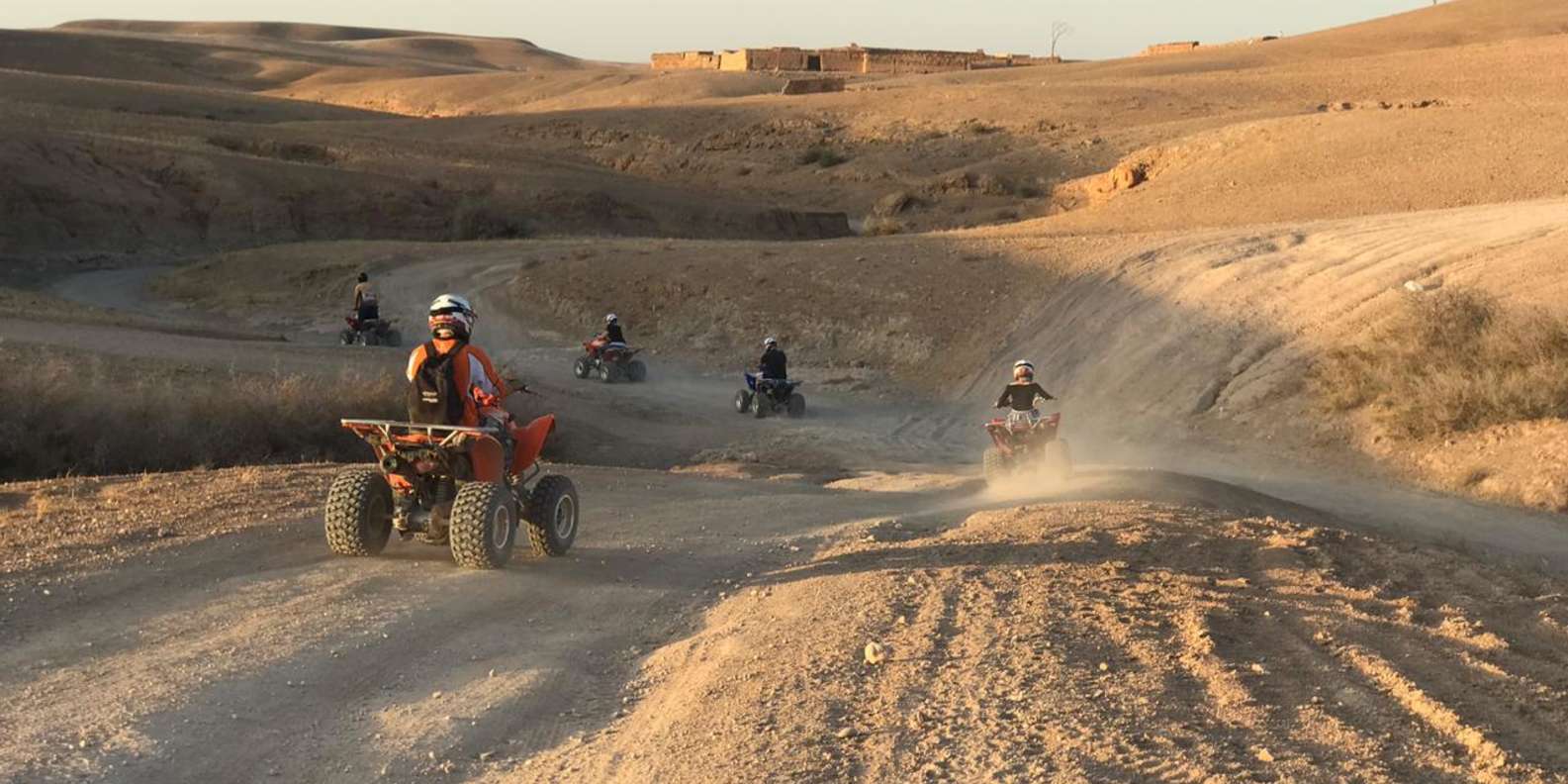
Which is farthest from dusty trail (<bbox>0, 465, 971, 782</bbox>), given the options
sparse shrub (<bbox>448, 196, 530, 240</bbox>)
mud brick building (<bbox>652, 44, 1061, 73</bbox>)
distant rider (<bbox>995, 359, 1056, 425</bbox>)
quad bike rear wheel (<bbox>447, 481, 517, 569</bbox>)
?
mud brick building (<bbox>652, 44, 1061, 73</bbox>)

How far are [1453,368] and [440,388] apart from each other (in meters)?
16.6

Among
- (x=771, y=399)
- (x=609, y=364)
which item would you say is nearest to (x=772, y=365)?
(x=771, y=399)

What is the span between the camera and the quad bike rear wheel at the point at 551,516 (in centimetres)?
1155

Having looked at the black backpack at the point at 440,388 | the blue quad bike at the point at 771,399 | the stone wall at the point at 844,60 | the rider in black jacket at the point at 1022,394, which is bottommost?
the blue quad bike at the point at 771,399

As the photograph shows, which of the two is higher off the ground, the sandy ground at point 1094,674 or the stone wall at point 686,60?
the stone wall at point 686,60

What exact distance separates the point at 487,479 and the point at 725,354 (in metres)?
23.6

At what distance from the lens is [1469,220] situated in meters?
31.0

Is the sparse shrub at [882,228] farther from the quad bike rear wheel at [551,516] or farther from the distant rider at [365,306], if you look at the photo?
the quad bike rear wheel at [551,516]

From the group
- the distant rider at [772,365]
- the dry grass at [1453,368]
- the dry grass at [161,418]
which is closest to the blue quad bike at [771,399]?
the distant rider at [772,365]

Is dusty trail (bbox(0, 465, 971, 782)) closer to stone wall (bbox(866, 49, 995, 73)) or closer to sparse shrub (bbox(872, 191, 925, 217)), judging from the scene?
sparse shrub (bbox(872, 191, 925, 217))

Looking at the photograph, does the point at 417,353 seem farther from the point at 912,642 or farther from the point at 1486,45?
the point at 1486,45

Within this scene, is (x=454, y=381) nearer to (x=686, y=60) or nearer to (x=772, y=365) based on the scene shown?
(x=772, y=365)

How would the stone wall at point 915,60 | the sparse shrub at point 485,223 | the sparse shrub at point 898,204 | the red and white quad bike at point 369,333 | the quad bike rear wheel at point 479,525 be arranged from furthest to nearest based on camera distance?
the stone wall at point 915,60 → the sparse shrub at point 898,204 → the sparse shrub at point 485,223 → the red and white quad bike at point 369,333 → the quad bike rear wheel at point 479,525

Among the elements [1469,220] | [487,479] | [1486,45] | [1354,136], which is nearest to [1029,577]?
[487,479]
